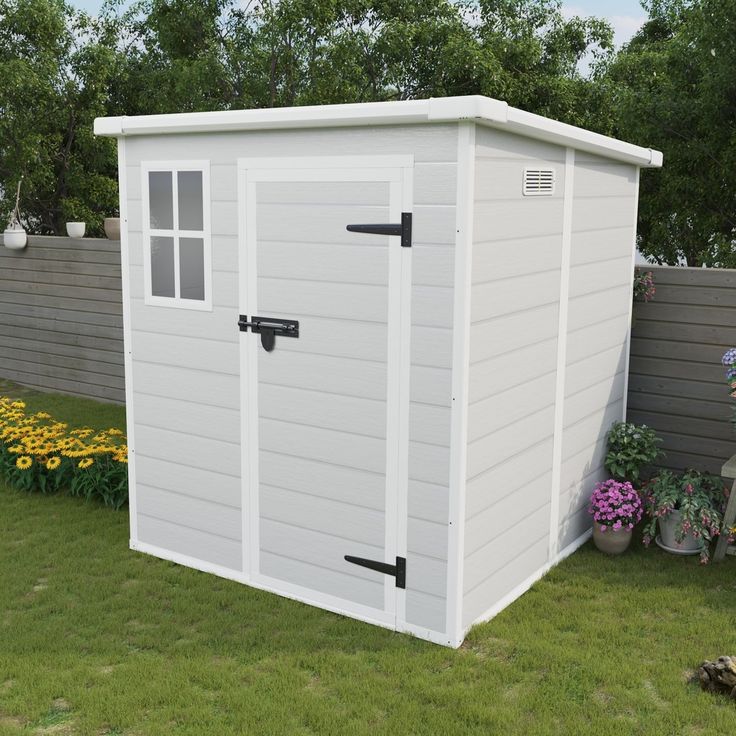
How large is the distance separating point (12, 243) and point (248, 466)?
5.44m

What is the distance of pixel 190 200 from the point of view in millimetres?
4520

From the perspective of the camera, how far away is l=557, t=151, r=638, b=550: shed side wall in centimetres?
477

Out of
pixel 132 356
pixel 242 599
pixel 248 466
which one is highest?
pixel 132 356

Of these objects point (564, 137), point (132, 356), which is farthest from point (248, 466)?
point (564, 137)

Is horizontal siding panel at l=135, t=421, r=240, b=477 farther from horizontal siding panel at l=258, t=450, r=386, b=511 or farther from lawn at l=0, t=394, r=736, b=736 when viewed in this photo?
lawn at l=0, t=394, r=736, b=736

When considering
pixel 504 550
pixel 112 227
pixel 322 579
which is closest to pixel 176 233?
pixel 322 579

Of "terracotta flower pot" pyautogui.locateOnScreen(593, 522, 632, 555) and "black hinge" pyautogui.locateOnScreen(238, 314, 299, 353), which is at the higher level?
"black hinge" pyautogui.locateOnScreen(238, 314, 299, 353)

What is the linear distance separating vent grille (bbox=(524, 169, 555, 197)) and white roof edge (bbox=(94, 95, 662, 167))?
15 centimetres

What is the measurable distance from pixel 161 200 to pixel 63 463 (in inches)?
→ 93.4

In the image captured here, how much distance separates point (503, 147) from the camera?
3.87 metres

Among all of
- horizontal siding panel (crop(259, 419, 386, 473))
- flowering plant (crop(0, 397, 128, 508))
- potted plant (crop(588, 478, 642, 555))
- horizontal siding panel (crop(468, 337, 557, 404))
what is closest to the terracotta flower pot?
potted plant (crop(588, 478, 642, 555))

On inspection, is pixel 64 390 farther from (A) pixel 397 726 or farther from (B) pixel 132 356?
(A) pixel 397 726

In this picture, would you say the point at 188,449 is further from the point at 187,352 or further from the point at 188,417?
the point at 187,352

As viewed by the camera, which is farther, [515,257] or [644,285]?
[644,285]
